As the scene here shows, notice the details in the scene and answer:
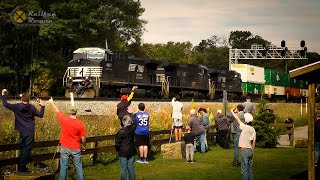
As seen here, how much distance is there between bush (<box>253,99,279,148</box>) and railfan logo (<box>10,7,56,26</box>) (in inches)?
982

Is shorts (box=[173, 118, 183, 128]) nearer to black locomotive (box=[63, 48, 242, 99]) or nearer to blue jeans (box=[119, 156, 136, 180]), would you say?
blue jeans (box=[119, 156, 136, 180])

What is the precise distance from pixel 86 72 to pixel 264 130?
1471 centimetres

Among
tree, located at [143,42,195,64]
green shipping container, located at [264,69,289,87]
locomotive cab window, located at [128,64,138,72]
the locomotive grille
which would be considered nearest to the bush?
the locomotive grille

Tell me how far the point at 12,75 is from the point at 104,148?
30.8 metres

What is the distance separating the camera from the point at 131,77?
122 feet

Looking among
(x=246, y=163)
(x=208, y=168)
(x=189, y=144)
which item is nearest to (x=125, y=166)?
(x=246, y=163)

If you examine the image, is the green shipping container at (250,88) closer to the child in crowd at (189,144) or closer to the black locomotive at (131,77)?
the black locomotive at (131,77)

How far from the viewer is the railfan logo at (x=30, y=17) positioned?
136 ft

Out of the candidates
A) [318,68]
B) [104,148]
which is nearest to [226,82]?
[104,148]

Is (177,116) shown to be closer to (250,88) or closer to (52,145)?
(52,145)

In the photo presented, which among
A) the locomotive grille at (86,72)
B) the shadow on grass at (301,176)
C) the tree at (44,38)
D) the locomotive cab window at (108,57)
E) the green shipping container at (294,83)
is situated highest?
the tree at (44,38)

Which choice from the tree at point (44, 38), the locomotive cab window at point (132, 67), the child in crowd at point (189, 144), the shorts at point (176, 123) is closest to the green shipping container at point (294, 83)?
the tree at point (44, 38)

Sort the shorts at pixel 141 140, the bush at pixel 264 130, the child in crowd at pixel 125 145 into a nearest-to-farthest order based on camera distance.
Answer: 1. the child in crowd at pixel 125 145
2. the shorts at pixel 141 140
3. the bush at pixel 264 130

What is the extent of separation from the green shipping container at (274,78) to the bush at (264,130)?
36.2 meters
